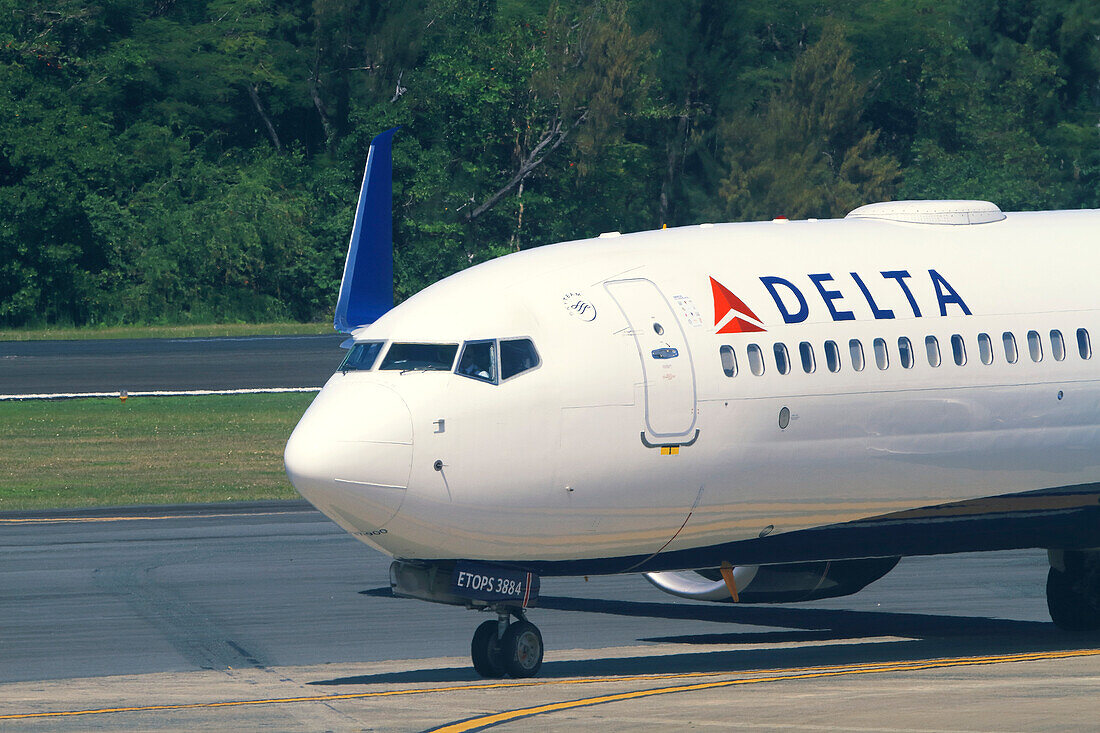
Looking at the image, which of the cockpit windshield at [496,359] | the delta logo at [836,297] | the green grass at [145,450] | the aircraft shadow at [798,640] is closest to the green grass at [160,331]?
the green grass at [145,450]

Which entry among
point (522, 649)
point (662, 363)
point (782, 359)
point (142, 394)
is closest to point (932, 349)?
point (782, 359)

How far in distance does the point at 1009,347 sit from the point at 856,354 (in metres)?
2.29

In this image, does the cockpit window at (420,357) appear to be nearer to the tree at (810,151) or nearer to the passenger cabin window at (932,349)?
the passenger cabin window at (932,349)

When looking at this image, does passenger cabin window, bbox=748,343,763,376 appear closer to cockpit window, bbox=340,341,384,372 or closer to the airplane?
the airplane

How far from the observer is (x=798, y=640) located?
24.7m

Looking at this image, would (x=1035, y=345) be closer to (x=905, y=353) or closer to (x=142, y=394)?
(x=905, y=353)

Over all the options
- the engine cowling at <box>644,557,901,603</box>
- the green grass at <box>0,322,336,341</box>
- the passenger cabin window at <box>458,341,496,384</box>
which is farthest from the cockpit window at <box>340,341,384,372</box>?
the green grass at <box>0,322,336,341</box>

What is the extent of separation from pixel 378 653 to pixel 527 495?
A: 14.4 feet

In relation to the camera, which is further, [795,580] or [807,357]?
[795,580]

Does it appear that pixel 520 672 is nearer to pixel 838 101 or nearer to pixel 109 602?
pixel 109 602

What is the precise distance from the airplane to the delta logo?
3cm

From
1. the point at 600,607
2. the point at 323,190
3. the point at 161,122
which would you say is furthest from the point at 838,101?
the point at 600,607

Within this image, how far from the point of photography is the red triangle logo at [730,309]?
2155 cm

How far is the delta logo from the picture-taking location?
71.1ft
